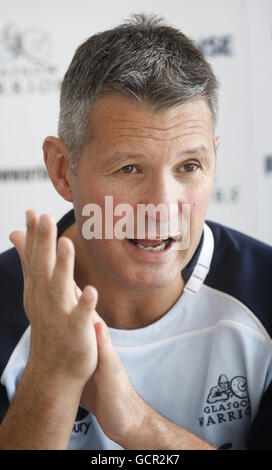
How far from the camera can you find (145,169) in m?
0.93

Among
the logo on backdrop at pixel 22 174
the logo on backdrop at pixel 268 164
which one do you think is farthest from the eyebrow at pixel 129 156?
the logo on backdrop at pixel 268 164

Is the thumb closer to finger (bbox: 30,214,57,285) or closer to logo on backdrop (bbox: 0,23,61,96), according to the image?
finger (bbox: 30,214,57,285)

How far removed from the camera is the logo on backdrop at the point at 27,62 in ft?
7.16

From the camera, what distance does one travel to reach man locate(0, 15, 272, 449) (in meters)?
0.83

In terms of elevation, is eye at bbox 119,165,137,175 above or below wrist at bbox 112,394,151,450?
above

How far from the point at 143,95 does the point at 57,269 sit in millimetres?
340

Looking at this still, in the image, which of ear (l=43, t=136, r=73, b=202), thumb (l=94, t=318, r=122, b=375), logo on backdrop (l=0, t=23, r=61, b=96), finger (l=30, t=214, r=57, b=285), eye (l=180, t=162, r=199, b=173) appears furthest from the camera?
logo on backdrop (l=0, t=23, r=61, b=96)

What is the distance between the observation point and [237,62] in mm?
2357

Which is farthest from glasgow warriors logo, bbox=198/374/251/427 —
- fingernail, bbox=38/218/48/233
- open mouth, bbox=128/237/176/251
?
fingernail, bbox=38/218/48/233

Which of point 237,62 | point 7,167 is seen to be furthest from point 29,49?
point 237,62

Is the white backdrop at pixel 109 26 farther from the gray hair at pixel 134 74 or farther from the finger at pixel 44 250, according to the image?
the finger at pixel 44 250

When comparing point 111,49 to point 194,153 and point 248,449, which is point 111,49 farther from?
point 248,449

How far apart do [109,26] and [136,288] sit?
5.14ft

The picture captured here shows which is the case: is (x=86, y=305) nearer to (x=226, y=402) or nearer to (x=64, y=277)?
(x=64, y=277)
